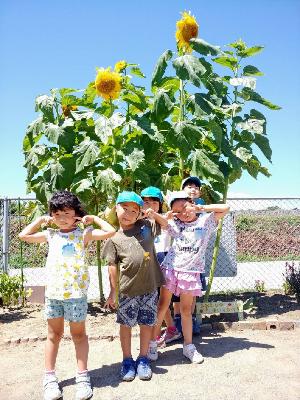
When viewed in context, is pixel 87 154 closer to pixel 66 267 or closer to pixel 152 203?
pixel 152 203

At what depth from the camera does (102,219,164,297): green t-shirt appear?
128 inches

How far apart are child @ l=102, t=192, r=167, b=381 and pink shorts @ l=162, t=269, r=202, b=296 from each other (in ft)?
0.90

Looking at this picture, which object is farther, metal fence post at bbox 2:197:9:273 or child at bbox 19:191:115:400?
metal fence post at bbox 2:197:9:273

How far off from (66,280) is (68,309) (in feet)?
0.68

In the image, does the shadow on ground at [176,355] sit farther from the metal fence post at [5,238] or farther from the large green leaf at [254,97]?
the metal fence post at [5,238]

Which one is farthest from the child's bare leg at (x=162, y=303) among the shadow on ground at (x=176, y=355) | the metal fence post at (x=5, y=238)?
the metal fence post at (x=5, y=238)

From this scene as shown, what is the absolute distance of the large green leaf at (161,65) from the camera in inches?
170

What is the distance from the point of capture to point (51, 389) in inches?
117

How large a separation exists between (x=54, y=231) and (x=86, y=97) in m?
2.24

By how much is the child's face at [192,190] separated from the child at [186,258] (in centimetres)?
22

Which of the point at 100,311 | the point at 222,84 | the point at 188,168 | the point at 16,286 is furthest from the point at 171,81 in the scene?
the point at 16,286

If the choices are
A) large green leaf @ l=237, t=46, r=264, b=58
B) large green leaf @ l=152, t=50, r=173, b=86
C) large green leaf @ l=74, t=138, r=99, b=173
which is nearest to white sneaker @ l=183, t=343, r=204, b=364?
large green leaf @ l=74, t=138, r=99, b=173

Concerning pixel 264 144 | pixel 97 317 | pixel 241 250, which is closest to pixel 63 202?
pixel 97 317

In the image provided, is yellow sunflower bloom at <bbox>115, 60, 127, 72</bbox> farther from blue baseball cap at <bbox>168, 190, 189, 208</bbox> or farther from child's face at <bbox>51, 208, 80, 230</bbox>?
child's face at <bbox>51, 208, 80, 230</bbox>
